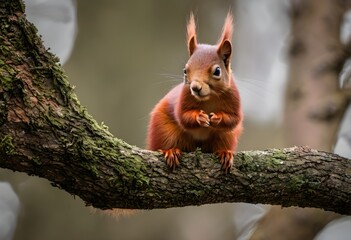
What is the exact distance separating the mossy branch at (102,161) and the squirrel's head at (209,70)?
0.30m

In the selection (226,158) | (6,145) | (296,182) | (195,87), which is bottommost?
(296,182)

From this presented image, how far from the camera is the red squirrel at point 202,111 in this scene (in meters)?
2.75

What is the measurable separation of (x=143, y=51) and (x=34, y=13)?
1.45m

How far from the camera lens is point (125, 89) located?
5.34 meters

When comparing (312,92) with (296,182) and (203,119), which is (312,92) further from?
(203,119)

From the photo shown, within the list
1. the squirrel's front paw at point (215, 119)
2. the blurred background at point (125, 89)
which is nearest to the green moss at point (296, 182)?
the squirrel's front paw at point (215, 119)

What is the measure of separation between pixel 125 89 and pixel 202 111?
260 cm

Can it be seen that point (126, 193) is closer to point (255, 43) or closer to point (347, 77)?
point (347, 77)

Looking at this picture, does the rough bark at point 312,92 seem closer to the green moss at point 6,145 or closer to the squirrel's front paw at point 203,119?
the squirrel's front paw at point 203,119

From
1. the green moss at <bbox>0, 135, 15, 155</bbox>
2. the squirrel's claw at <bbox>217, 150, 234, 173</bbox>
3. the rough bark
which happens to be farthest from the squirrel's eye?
the rough bark

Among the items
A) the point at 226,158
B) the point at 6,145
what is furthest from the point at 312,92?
the point at 6,145

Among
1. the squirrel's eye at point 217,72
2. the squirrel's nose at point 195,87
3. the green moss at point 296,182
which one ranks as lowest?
the green moss at point 296,182

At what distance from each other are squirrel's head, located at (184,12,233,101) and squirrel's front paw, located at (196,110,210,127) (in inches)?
3.0

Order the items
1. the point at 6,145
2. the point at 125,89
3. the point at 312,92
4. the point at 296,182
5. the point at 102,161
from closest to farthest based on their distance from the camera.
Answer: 1. the point at 6,145
2. the point at 102,161
3. the point at 296,182
4. the point at 312,92
5. the point at 125,89
